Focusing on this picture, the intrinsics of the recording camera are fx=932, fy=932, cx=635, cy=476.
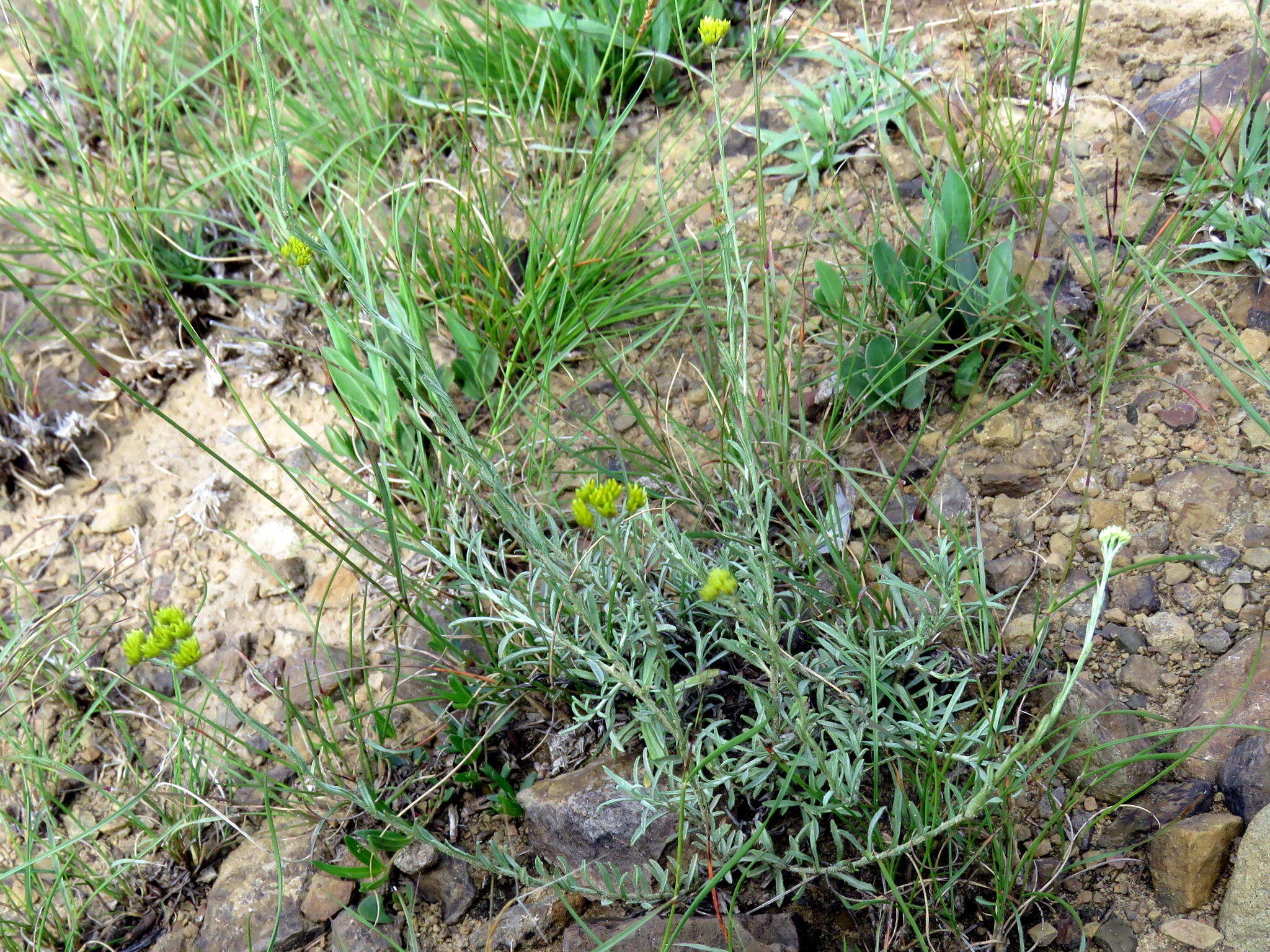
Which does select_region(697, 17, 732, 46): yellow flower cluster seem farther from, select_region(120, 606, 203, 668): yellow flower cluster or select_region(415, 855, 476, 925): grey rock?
select_region(415, 855, 476, 925): grey rock

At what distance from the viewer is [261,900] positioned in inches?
69.0

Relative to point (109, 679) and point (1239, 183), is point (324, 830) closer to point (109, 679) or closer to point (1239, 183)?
point (109, 679)

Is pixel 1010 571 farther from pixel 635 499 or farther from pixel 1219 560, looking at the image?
pixel 635 499

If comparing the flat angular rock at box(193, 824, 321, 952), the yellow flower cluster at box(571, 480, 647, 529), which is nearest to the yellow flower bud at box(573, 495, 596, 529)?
the yellow flower cluster at box(571, 480, 647, 529)

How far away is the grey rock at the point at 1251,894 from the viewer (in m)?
1.33

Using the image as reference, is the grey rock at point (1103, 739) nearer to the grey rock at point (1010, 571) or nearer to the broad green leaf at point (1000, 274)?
the grey rock at point (1010, 571)

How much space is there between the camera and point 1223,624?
5.37 ft

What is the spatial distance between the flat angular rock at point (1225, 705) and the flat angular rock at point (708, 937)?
2.30 feet

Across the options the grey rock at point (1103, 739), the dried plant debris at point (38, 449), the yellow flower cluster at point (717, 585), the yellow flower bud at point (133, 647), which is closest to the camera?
the yellow flower cluster at point (717, 585)

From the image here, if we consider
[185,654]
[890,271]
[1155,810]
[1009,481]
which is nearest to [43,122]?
[185,654]

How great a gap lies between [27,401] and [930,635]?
2.47 meters

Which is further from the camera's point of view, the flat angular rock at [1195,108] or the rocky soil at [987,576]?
the flat angular rock at [1195,108]

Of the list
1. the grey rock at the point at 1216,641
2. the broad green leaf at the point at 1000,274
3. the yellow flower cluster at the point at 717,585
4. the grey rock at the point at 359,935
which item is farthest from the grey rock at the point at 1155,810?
the grey rock at the point at 359,935

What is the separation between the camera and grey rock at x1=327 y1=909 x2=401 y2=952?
165 cm
